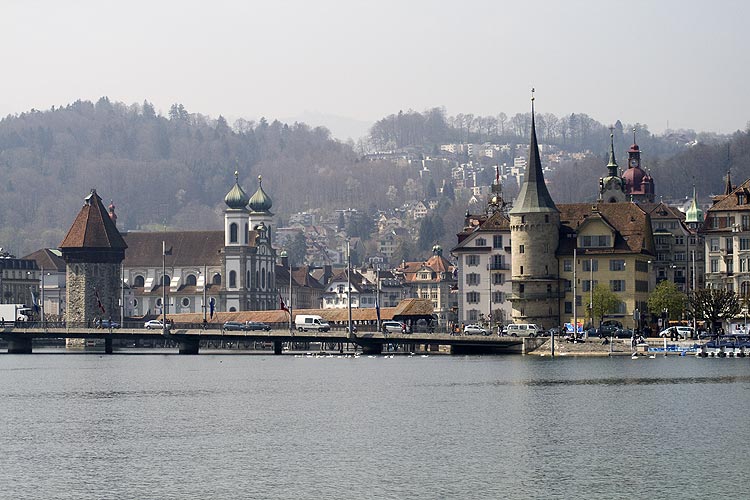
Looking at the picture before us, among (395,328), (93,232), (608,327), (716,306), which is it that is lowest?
(608,327)

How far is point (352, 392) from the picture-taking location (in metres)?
88.8

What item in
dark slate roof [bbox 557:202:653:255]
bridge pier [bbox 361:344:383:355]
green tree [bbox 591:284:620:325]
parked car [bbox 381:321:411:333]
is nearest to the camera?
green tree [bbox 591:284:620:325]

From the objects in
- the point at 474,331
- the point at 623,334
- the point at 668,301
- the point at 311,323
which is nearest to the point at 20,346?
the point at 311,323

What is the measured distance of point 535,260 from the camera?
142 meters

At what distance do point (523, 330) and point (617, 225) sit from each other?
619 inches

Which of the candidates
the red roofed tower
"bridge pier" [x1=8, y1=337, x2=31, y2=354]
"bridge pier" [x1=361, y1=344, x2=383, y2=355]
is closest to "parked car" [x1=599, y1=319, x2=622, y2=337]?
"bridge pier" [x1=361, y1=344, x2=383, y2=355]

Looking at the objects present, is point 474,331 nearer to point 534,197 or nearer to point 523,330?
point 523,330

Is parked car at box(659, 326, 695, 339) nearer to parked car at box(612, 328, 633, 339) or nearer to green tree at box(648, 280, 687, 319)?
parked car at box(612, 328, 633, 339)

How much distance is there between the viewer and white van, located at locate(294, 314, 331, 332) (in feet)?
521

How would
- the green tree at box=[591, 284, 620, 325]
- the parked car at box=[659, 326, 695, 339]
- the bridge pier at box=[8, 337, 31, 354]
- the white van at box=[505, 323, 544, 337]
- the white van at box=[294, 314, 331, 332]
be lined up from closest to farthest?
the parked car at box=[659, 326, 695, 339]
the white van at box=[505, 323, 544, 337]
the green tree at box=[591, 284, 620, 325]
the bridge pier at box=[8, 337, 31, 354]
the white van at box=[294, 314, 331, 332]

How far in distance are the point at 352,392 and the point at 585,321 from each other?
177 ft

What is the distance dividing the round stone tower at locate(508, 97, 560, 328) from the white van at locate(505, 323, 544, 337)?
509 cm

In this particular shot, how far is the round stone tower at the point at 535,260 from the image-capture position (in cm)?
14100

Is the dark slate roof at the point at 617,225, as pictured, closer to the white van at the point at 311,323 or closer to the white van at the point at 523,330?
the white van at the point at 523,330
